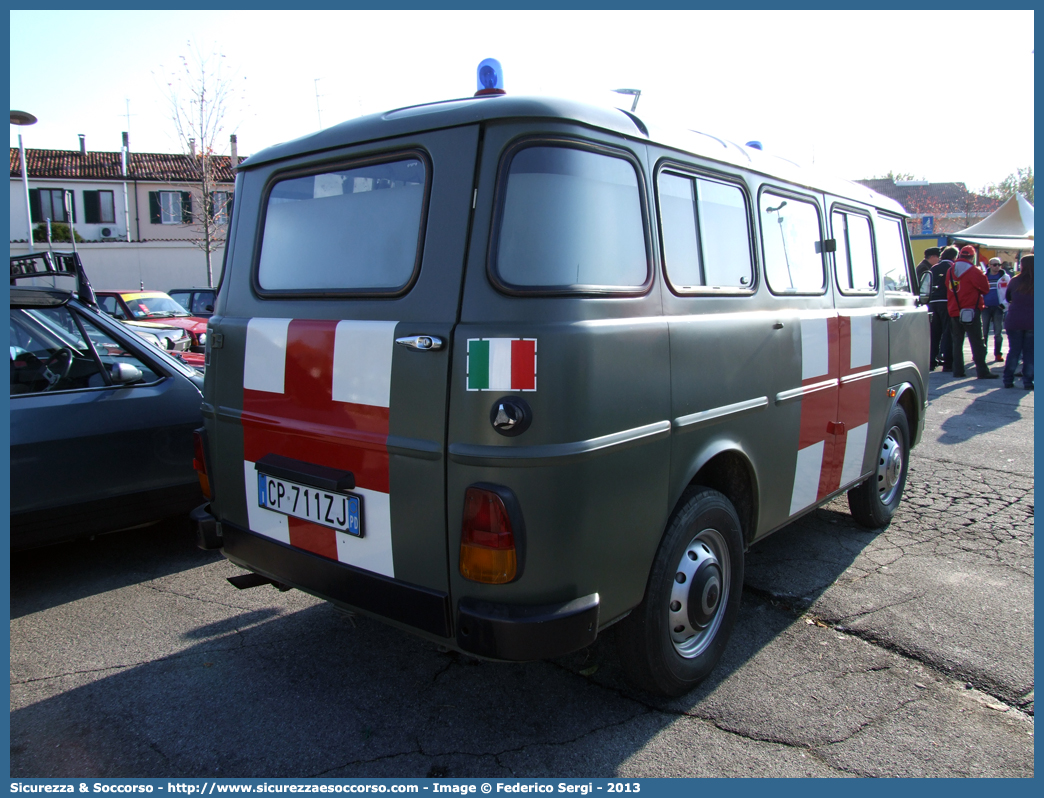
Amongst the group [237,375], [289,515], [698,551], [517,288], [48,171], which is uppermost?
[48,171]

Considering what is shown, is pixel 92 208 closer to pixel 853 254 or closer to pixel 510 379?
pixel 853 254

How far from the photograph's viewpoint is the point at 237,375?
3107 millimetres

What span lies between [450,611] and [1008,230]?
27.5m

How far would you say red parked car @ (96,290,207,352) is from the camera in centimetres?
1325

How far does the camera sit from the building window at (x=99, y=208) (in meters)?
37.6

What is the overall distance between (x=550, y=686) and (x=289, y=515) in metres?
1.30

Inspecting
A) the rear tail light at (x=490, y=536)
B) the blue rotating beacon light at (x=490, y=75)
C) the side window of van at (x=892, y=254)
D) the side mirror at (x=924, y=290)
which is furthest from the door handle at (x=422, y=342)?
the side mirror at (x=924, y=290)

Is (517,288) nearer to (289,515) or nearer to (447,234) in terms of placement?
(447,234)

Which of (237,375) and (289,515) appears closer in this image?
(289,515)

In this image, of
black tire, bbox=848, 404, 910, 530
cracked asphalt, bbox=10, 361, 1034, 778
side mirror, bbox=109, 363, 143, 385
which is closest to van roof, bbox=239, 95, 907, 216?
side mirror, bbox=109, 363, 143, 385

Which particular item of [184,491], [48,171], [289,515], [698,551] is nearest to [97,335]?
[184,491]

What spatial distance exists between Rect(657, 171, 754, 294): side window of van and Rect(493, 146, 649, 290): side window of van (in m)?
0.44

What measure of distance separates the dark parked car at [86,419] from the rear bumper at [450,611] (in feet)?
5.73

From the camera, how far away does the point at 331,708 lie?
114 inches
